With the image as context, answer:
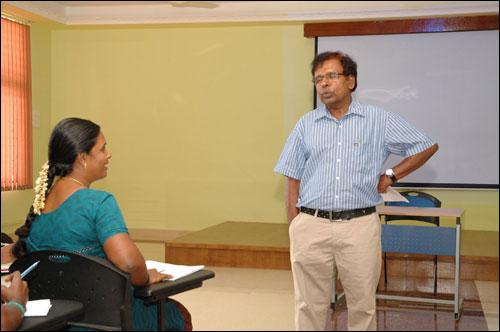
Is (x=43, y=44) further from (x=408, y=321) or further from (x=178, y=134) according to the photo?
(x=408, y=321)

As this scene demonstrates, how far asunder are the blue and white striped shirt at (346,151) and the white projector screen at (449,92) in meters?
0.12

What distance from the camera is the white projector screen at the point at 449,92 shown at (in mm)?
1330

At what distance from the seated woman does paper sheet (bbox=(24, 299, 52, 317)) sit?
189mm

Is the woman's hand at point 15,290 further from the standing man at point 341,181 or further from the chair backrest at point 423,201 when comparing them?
the chair backrest at point 423,201

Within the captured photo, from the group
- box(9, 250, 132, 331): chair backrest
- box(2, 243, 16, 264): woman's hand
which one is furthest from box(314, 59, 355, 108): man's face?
box(2, 243, 16, 264): woman's hand

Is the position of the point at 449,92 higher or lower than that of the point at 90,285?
higher

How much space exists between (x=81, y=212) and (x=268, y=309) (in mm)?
501

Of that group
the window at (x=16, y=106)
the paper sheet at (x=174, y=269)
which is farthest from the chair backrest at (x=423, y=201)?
the window at (x=16, y=106)

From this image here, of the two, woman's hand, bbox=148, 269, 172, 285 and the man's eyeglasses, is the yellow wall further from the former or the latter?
woman's hand, bbox=148, 269, 172, 285

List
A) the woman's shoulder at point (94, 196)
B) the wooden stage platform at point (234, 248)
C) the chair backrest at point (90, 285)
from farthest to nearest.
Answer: the wooden stage platform at point (234, 248) → the woman's shoulder at point (94, 196) → the chair backrest at point (90, 285)

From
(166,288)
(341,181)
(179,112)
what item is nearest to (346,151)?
(341,181)

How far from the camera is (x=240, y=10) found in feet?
4.85

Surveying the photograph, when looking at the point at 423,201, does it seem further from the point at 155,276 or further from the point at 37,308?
the point at 37,308

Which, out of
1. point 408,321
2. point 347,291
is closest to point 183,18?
point 347,291
